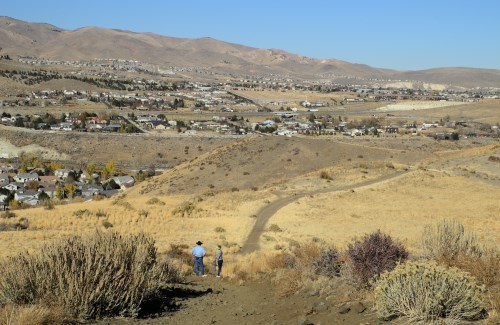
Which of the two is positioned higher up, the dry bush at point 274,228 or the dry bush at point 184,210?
the dry bush at point 274,228

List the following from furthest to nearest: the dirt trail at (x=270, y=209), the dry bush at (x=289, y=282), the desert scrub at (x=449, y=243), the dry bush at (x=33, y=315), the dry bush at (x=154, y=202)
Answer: the dry bush at (x=154, y=202) < the dirt trail at (x=270, y=209) < the desert scrub at (x=449, y=243) < the dry bush at (x=289, y=282) < the dry bush at (x=33, y=315)

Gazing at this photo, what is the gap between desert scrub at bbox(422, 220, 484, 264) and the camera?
39.1 ft

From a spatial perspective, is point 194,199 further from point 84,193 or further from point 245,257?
point 84,193

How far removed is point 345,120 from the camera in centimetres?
13088

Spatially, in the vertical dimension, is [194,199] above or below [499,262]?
below

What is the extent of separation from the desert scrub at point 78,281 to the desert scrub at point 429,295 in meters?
4.18

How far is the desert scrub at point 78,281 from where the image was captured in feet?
29.8

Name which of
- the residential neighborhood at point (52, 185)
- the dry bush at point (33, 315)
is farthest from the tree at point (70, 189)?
the dry bush at point (33, 315)

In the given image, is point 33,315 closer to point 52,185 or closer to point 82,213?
point 82,213

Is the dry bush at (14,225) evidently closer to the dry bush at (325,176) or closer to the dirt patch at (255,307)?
the dirt patch at (255,307)

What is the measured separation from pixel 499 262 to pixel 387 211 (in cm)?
1997

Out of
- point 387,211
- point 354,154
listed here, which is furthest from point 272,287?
point 354,154

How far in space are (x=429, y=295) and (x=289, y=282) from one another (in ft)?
14.8

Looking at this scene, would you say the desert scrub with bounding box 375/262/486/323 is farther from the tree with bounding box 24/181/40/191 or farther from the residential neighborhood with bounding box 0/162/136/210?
the tree with bounding box 24/181/40/191
